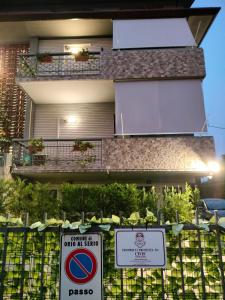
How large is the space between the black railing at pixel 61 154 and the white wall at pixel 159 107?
1.44 metres

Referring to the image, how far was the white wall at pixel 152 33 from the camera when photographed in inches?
563

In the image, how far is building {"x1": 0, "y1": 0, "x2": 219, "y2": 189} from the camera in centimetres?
1207

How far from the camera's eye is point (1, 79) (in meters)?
15.8

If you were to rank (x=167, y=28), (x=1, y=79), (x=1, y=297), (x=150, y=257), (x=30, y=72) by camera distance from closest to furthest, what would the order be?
(x=150, y=257) → (x=1, y=297) → (x=30, y=72) → (x=167, y=28) → (x=1, y=79)

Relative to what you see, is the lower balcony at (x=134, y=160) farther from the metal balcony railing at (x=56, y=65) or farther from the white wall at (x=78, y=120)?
the metal balcony railing at (x=56, y=65)

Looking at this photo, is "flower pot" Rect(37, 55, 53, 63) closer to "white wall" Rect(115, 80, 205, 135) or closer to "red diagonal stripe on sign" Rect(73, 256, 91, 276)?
"white wall" Rect(115, 80, 205, 135)

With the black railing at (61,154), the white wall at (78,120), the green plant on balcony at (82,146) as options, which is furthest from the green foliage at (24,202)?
the white wall at (78,120)

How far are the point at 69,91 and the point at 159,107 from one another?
436cm

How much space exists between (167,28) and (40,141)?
8.28 metres

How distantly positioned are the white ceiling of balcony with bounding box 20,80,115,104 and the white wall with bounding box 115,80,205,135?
3.21 ft

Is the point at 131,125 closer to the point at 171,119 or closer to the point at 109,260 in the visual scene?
the point at 171,119

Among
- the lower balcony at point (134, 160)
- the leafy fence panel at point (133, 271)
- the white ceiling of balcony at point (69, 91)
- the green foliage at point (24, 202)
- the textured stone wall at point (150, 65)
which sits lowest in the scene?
the leafy fence panel at point (133, 271)

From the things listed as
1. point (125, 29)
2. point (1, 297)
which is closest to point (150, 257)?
point (1, 297)

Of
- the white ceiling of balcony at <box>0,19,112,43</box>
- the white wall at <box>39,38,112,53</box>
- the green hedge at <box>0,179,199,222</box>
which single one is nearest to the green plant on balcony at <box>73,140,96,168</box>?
the green hedge at <box>0,179,199,222</box>
